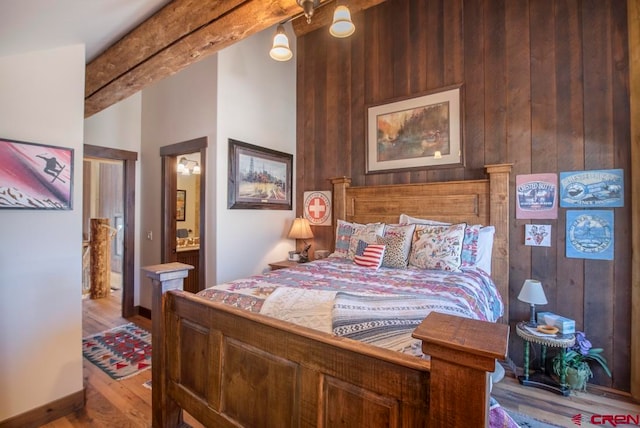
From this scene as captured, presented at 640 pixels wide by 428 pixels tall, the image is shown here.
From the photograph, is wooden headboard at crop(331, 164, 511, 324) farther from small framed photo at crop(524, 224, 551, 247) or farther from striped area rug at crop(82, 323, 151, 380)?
A: striped area rug at crop(82, 323, 151, 380)

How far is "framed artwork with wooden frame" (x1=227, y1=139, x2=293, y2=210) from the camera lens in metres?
3.22

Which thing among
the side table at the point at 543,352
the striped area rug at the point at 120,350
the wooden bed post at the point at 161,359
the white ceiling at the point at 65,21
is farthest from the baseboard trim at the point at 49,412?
the side table at the point at 543,352

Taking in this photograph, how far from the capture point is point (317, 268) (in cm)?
257

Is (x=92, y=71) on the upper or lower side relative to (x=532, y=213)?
upper

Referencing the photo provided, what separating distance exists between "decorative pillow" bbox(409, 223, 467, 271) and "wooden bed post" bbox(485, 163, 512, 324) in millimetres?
371

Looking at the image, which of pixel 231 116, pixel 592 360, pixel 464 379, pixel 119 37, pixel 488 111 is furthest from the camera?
pixel 231 116

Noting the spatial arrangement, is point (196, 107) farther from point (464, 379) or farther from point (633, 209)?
point (633, 209)

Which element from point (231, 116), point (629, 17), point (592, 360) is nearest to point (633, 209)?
point (592, 360)

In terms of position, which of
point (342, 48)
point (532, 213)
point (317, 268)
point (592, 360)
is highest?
point (342, 48)

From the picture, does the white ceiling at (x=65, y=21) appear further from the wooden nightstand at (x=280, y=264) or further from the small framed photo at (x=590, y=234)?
the small framed photo at (x=590, y=234)

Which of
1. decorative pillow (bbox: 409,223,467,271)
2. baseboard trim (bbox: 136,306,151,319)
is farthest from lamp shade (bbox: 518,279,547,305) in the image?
baseboard trim (bbox: 136,306,151,319)

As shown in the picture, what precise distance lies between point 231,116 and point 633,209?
361cm

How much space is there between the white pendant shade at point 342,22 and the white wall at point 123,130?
10.1 ft

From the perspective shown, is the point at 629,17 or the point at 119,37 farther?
the point at 629,17
